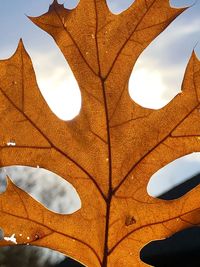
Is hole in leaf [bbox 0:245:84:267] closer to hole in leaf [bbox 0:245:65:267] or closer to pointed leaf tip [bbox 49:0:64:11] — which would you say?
hole in leaf [bbox 0:245:65:267]

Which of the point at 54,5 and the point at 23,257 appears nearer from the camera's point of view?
the point at 54,5

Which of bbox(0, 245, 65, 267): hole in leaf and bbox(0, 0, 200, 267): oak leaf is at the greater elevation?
bbox(0, 245, 65, 267): hole in leaf

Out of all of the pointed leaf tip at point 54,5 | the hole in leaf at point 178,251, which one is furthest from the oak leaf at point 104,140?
the hole in leaf at point 178,251

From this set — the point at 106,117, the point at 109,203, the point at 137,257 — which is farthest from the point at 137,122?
the point at 137,257

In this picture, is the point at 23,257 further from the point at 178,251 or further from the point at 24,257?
the point at 178,251

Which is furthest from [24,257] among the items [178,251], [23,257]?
[178,251]

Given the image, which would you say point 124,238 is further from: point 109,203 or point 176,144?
point 176,144

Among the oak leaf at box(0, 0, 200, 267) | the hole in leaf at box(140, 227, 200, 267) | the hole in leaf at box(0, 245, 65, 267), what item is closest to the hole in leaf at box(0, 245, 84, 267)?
the hole in leaf at box(0, 245, 65, 267)
